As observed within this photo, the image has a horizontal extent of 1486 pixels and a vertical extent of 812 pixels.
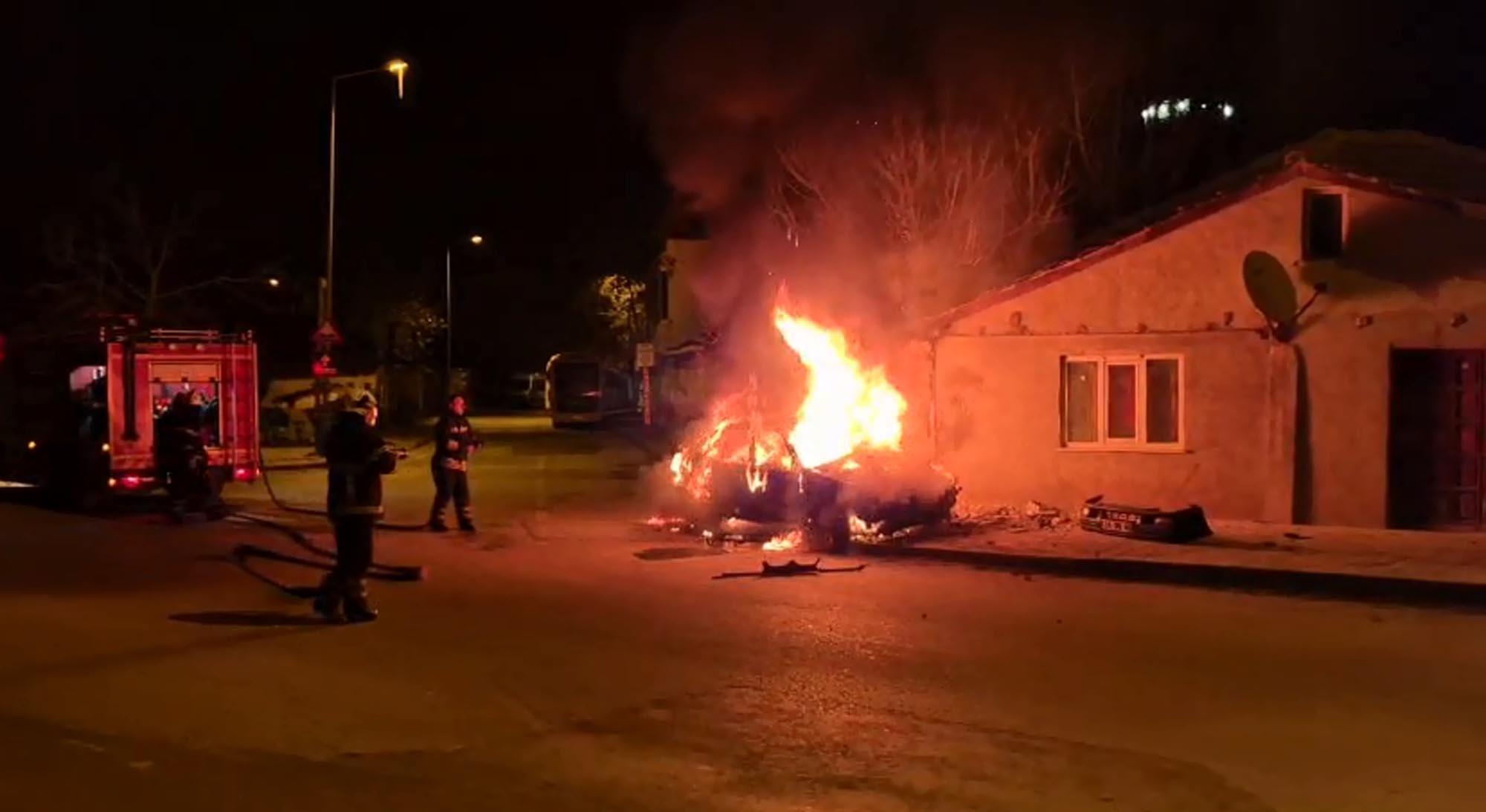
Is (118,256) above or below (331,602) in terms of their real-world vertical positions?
above

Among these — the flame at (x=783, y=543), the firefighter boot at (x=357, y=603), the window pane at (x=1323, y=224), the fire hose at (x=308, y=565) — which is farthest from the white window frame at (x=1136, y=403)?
the firefighter boot at (x=357, y=603)

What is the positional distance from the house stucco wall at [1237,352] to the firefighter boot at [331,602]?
29.6ft

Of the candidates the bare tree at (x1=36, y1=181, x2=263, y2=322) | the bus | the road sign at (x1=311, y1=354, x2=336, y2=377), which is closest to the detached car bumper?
the road sign at (x1=311, y1=354, x2=336, y2=377)

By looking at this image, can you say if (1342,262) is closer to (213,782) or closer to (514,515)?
(514,515)

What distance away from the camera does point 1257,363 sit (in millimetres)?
14844

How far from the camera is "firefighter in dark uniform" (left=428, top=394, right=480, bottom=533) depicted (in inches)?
595

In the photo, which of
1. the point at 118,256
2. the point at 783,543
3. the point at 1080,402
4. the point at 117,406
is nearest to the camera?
the point at 783,543

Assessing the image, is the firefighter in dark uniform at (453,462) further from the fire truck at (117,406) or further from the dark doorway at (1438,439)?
the dark doorway at (1438,439)

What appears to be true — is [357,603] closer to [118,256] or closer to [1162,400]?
[1162,400]

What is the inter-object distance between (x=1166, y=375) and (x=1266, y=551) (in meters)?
3.34

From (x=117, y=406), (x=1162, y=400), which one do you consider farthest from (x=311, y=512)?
(x=1162, y=400)

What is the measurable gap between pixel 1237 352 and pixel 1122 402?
4.79ft

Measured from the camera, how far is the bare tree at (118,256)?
33.6m

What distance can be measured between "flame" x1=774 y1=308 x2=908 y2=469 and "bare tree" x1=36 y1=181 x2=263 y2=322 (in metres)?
22.9
